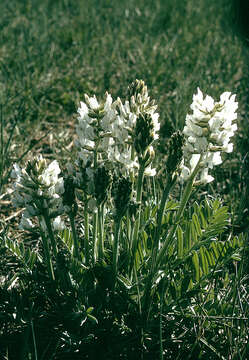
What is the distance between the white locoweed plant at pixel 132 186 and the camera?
4.92ft

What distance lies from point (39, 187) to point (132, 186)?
1.01 ft

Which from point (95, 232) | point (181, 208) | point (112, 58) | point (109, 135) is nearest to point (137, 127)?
point (109, 135)

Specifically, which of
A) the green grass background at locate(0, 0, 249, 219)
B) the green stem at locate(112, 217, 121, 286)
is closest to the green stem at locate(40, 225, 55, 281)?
the green stem at locate(112, 217, 121, 286)

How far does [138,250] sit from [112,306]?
0.24m

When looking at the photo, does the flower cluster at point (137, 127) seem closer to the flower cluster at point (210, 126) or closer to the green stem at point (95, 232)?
the flower cluster at point (210, 126)

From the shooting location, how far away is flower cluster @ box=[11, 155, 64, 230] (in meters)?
1.51

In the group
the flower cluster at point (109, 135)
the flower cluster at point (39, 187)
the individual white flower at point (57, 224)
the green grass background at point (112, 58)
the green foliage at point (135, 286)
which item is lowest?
the green foliage at point (135, 286)

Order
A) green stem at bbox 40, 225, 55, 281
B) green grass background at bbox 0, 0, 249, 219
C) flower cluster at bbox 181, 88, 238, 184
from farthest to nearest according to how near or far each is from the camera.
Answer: green grass background at bbox 0, 0, 249, 219 < green stem at bbox 40, 225, 55, 281 < flower cluster at bbox 181, 88, 238, 184

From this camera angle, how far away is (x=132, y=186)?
154 cm

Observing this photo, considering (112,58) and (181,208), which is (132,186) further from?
(112,58)

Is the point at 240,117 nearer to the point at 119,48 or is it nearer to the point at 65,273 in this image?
the point at 119,48

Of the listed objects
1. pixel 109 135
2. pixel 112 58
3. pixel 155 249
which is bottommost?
pixel 155 249

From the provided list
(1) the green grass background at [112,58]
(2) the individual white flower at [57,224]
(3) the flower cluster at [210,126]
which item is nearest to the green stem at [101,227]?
(2) the individual white flower at [57,224]

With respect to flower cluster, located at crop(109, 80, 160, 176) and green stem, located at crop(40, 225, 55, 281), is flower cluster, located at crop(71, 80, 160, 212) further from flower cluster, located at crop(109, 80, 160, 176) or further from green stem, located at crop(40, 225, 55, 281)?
green stem, located at crop(40, 225, 55, 281)
